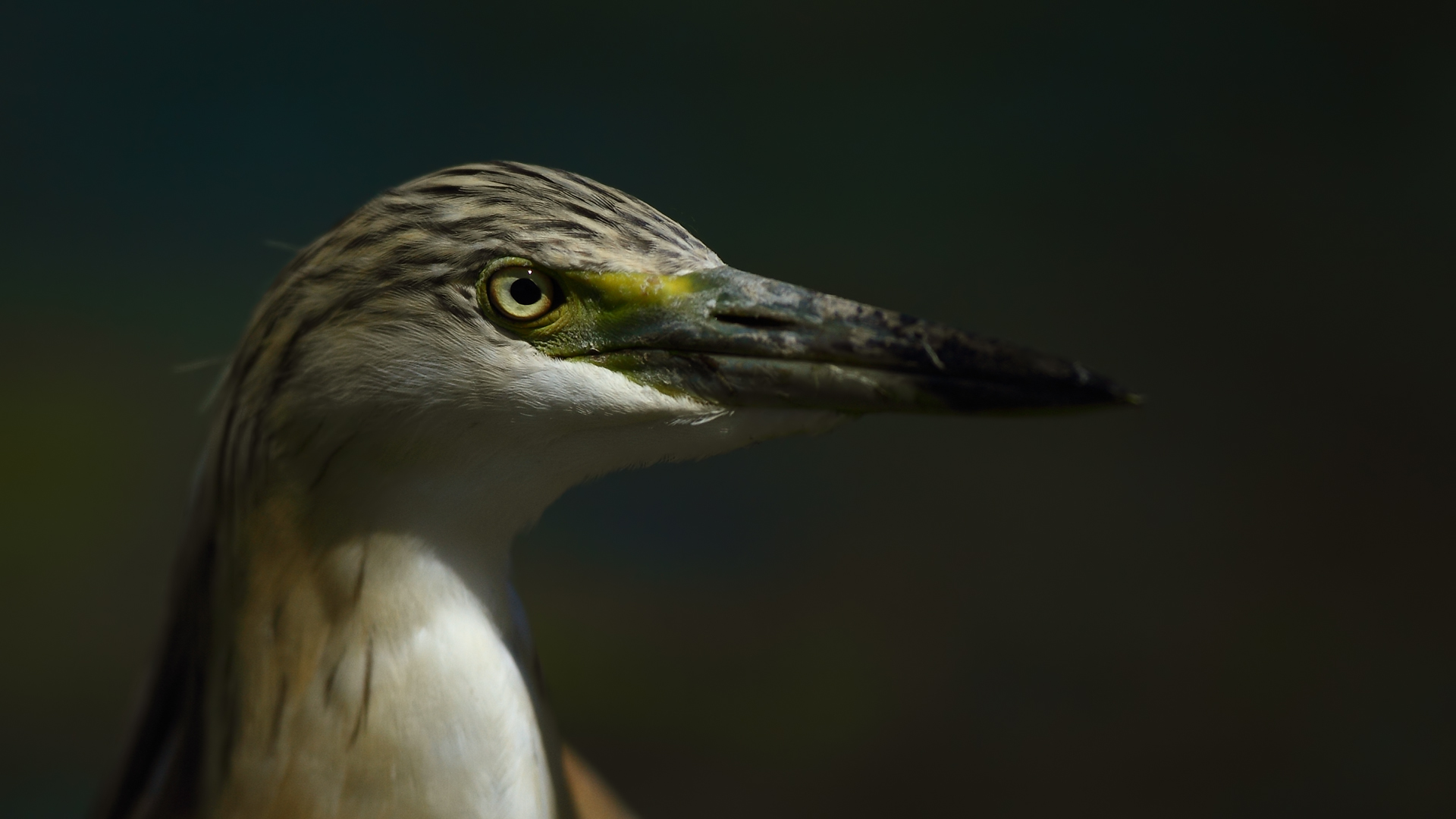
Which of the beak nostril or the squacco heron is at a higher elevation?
the beak nostril

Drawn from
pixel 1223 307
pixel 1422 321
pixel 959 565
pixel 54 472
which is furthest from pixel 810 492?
pixel 54 472

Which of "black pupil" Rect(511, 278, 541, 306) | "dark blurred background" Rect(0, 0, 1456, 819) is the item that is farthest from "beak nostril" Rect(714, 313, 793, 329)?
"dark blurred background" Rect(0, 0, 1456, 819)

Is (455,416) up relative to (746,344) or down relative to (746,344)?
down

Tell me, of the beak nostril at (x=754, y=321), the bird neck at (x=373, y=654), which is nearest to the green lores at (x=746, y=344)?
the beak nostril at (x=754, y=321)

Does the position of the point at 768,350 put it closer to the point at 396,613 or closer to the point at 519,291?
the point at 519,291

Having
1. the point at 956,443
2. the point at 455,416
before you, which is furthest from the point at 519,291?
the point at 956,443

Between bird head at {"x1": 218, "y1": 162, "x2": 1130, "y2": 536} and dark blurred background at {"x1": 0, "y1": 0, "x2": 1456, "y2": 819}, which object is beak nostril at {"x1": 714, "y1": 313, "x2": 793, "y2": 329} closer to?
bird head at {"x1": 218, "y1": 162, "x2": 1130, "y2": 536}

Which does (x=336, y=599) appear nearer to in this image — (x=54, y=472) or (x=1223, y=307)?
(x=54, y=472)
